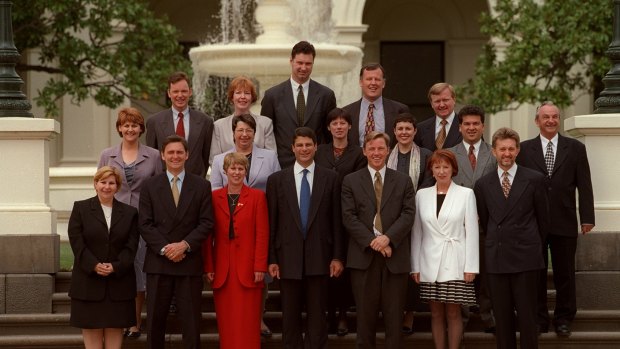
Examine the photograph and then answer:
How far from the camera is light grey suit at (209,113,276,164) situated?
11844 millimetres

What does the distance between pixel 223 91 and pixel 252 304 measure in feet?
48.6

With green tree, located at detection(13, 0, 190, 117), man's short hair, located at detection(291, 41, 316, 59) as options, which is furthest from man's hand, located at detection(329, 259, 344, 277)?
green tree, located at detection(13, 0, 190, 117)

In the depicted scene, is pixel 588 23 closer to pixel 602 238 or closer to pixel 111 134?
pixel 602 238

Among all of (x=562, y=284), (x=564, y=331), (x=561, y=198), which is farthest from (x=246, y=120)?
(x=564, y=331)

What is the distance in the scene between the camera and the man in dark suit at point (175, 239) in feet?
36.0

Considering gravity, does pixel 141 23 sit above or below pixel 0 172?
above

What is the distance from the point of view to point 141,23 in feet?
70.4

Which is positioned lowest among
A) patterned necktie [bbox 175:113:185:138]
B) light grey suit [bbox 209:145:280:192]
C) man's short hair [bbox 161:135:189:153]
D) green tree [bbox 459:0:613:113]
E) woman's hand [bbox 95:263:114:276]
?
woman's hand [bbox 95:263:114:276]

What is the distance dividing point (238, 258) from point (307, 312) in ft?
2.36

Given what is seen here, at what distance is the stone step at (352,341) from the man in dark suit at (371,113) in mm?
1735

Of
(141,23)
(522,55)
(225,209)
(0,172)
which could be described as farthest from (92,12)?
(225,209)

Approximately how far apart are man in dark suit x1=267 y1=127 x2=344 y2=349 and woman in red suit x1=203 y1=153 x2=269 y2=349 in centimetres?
14

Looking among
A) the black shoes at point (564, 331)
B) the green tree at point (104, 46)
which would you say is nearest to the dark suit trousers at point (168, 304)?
the black shoes at point (564, 331)

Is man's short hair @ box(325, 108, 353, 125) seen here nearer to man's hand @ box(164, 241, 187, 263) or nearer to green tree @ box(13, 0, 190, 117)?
man's hand @ box(164, 241, 187, 263)
